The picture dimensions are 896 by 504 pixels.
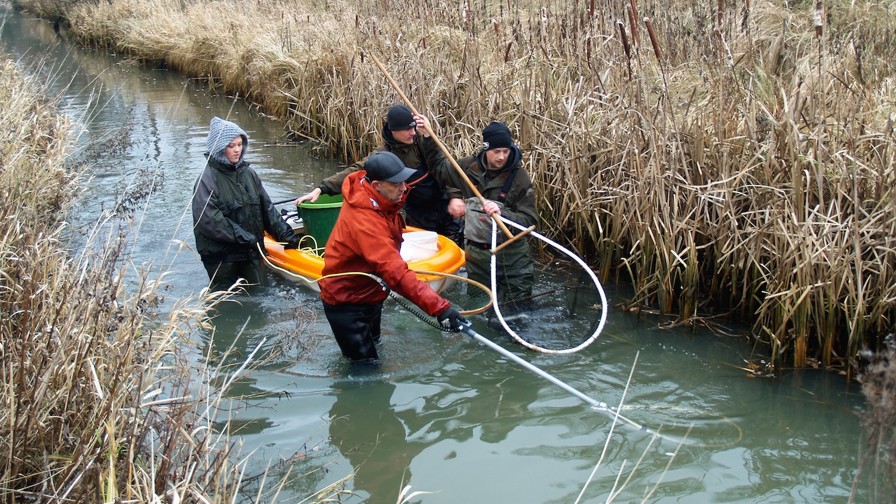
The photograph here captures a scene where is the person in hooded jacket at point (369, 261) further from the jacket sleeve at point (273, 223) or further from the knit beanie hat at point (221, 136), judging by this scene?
the jacket sleeve at point (273, 223)

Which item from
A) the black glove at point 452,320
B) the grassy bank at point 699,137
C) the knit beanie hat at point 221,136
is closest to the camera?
the black glove at point 452,320

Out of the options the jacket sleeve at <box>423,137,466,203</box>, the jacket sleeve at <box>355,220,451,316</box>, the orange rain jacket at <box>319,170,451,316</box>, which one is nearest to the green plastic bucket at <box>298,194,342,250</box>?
the jacket sleeve at <box>423,137,466,203</box>

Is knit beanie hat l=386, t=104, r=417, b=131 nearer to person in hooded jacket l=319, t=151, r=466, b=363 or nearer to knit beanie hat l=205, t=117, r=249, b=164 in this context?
knit beanie hat l=205, t=117, r=249, b=164

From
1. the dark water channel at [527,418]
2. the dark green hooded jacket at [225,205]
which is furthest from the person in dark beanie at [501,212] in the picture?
the dark green hooded jacket at [225,205]

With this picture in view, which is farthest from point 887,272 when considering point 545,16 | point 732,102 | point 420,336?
point 545,16

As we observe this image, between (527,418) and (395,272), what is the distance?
1242mm

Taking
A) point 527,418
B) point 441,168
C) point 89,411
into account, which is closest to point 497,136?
point 441,168

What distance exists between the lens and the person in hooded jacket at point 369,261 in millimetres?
5027

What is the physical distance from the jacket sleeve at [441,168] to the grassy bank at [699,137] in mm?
980

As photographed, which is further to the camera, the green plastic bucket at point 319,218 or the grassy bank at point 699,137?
the green plastic bucket at point 319,218

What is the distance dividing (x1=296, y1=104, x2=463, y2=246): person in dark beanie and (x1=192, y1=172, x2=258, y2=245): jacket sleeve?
807mm

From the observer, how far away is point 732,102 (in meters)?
6.40

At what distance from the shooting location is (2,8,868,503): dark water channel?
4.53 meters

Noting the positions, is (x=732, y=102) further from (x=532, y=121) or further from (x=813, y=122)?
(x=532, y=121)
